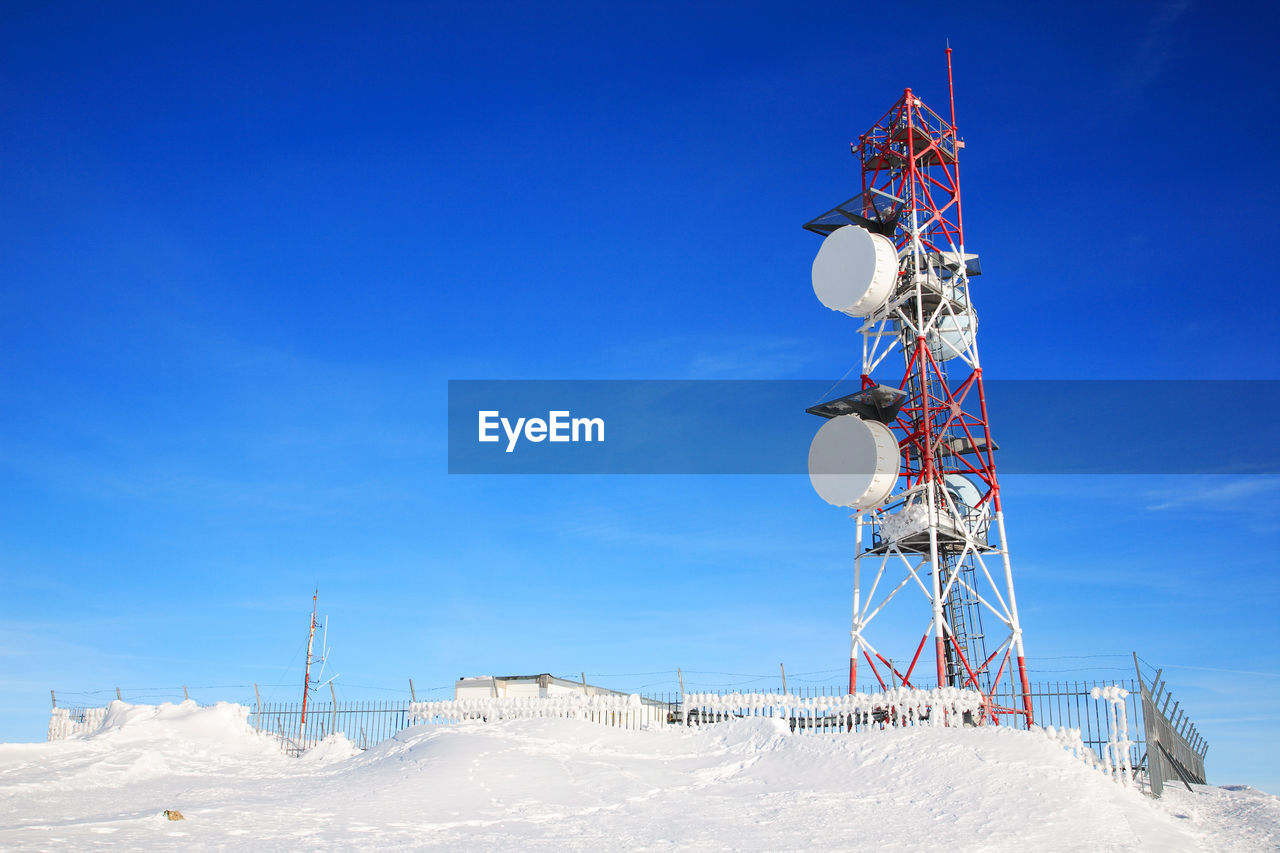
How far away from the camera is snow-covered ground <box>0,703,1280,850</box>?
15.1 m

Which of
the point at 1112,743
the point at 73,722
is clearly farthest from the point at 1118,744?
the point at 73,722

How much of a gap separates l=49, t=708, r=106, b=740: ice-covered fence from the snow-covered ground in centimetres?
1159

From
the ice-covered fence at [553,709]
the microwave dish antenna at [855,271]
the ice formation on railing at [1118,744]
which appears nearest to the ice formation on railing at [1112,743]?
the ice formation on railing at [1118,744]

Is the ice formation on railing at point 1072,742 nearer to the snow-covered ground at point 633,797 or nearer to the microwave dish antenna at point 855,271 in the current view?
the snow-covered ground at point 633,797

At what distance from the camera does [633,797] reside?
1802cm

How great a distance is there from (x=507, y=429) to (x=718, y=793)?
529 inches

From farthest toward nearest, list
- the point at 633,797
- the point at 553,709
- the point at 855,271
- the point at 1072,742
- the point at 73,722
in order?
the point at 73,722 → the point at 855,271 → the point at 553,709 → the point at 1072,742 → the point at 633,797

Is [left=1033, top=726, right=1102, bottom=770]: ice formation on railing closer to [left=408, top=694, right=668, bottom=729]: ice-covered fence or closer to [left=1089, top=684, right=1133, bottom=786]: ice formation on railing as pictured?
[left=1089, top=684, right=1133, bottom=786]: ice formation on railing

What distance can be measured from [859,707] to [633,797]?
837cm

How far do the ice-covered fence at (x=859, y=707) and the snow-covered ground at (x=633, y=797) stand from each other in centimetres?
197

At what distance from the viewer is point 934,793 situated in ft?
59.0

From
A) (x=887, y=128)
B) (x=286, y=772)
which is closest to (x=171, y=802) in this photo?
(x=286, y=772)

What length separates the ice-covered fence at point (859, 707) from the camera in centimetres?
2317

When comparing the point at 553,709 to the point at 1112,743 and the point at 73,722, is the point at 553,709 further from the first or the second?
the point at 73,722
